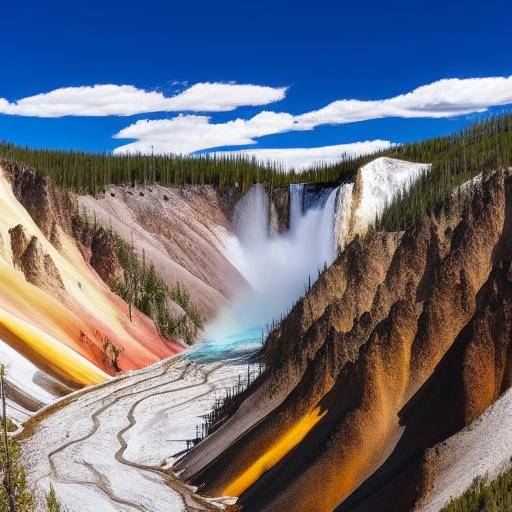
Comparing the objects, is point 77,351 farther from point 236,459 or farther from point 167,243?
point 167,243

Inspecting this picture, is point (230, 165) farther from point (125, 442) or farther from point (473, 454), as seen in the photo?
point (473, 454)

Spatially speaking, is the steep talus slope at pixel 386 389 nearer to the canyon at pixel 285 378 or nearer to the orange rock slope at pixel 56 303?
the canyon at pixel 285 378

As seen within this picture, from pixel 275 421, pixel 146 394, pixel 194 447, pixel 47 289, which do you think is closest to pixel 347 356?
pixel 275 421

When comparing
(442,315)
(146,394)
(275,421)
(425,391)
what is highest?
(442,315)

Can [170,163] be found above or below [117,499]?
above

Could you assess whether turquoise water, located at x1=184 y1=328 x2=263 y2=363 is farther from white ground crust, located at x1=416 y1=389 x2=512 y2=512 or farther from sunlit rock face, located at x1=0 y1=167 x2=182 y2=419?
white ground crust, located at x1=416 y1=389 x2=512 y2=512

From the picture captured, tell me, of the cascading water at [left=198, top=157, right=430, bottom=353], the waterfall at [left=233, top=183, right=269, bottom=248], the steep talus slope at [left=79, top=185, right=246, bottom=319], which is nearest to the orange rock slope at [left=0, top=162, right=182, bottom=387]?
the steep talus slope at [left=79, top=185, right=246, bottom=319]
